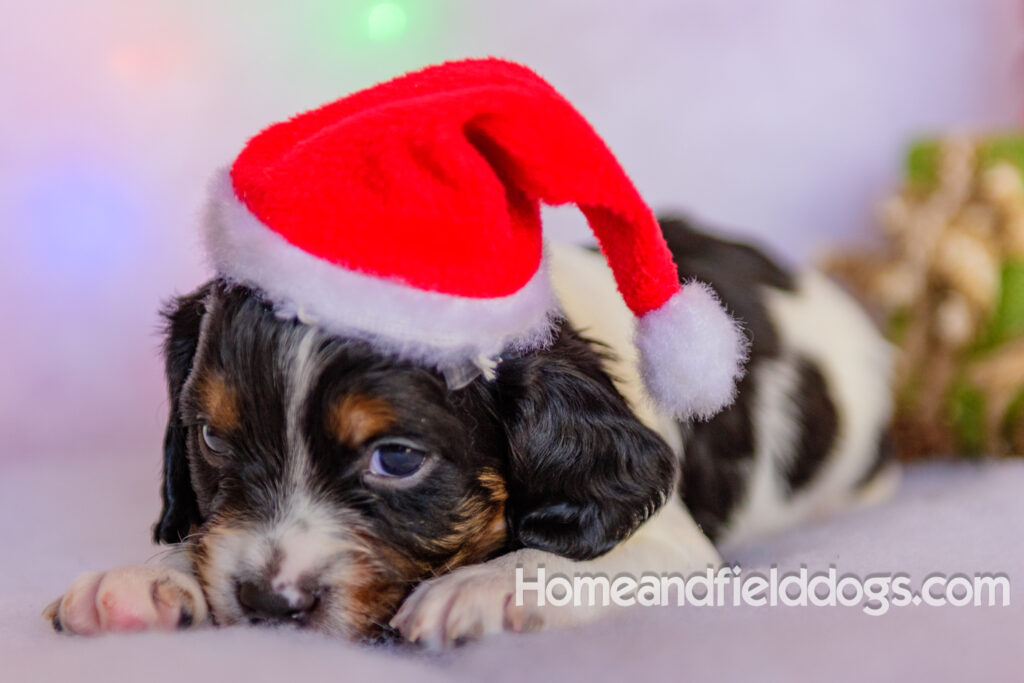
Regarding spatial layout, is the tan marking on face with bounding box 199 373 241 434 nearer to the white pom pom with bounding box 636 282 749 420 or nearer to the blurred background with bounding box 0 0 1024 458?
the white pom pom with bounding box 636 282 749 420

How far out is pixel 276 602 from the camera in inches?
57.5

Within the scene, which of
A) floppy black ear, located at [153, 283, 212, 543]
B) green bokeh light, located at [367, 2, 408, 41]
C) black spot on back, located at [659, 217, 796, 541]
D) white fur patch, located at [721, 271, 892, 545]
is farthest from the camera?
green bokeh light, located at [367, 2, 408, 41]

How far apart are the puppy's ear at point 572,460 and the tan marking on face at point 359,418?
0.24 metres

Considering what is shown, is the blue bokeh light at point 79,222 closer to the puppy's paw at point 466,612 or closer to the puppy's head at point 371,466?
the puppy's head at point 371,466

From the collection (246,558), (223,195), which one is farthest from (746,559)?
(223,195)

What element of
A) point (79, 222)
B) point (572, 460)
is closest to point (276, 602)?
point (572, 460)

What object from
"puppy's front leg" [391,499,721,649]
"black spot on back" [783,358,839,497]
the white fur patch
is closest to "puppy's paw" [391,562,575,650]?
"puppy's front leg" [391,499,721,649]

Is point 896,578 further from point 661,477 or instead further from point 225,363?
point 225,363

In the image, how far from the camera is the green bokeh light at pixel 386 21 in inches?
122

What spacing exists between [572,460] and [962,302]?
178 centimetres

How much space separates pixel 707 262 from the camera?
239 cm

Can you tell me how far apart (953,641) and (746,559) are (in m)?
0.71

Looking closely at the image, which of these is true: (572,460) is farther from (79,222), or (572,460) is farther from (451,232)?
(79,222)

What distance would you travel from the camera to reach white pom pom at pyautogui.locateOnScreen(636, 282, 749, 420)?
1.56m
